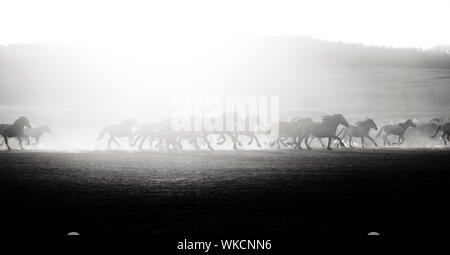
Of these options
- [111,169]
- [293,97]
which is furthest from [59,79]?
[111,169]

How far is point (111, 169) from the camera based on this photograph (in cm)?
2012

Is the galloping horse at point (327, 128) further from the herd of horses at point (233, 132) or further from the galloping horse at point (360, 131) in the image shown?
the galloping horse at point (360, 131)

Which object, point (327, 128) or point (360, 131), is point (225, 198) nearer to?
point (327, 128)

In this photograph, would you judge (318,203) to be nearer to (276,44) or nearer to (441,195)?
(441,195)

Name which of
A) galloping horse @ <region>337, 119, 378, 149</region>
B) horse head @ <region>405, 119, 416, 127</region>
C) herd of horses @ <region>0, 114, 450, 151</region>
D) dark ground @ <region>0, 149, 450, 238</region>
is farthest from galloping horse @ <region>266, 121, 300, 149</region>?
dark ground @ <region>0, 149, 450, 238</region>

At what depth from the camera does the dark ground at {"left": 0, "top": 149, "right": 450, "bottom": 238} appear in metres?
10.7

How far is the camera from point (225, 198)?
13.8m

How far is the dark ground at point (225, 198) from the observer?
35.0 feet

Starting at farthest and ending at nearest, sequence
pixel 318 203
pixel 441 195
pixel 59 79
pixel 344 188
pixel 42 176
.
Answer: pixel 59 79
pixel 42 176
pixel 344 188
pixel 441 195
pixel 318 203

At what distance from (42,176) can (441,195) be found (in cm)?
950

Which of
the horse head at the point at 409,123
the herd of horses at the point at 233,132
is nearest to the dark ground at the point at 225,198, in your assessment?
the herd of horses at the point at 233,132

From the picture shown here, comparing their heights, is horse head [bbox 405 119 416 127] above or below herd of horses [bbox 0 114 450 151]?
above

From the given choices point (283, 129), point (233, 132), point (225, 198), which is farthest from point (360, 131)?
point (225, 198)

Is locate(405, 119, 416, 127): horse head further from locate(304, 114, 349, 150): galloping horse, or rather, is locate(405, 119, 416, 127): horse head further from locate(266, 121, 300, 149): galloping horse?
locate(304, 114, 349, 150): galloping horse
